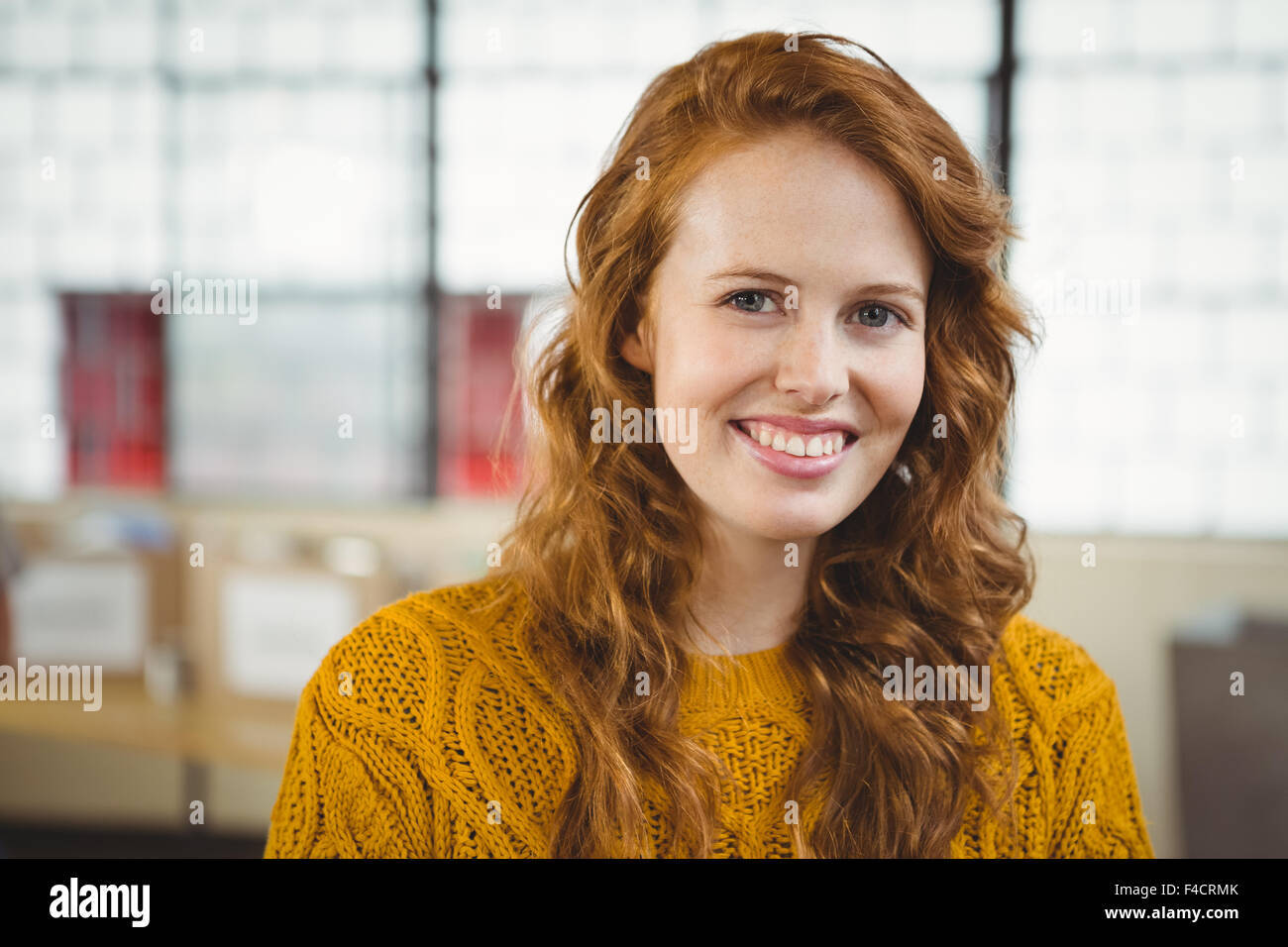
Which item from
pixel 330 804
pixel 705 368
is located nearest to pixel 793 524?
pixel 705 368

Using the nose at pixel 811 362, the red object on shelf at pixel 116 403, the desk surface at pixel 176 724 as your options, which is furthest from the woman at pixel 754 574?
the red object on shelf at pixel 116 403

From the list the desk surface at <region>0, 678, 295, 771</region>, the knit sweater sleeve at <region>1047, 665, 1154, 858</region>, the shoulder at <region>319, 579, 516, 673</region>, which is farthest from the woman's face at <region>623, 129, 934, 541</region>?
the desk surface at <region>0, 678, 295, 771</region>

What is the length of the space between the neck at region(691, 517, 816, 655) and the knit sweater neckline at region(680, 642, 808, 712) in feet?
0.06

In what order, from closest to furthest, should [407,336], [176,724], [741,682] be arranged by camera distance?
[741,682] → [176,724] → [407,336]

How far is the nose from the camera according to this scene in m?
0.91

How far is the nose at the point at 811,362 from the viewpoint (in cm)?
91

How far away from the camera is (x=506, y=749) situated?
3.13 ft

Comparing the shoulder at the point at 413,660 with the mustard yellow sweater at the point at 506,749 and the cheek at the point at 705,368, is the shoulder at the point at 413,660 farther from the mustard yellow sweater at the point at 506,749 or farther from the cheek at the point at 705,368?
the cheek at the point at 705,368

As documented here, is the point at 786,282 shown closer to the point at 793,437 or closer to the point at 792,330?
the point at 792,330

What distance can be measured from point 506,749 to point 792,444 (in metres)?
0.44

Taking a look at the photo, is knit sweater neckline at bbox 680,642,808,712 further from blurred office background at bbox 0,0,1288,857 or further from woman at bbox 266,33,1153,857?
blurred office background at bbox 0,0,1288,857

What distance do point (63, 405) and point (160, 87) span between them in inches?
56.5
